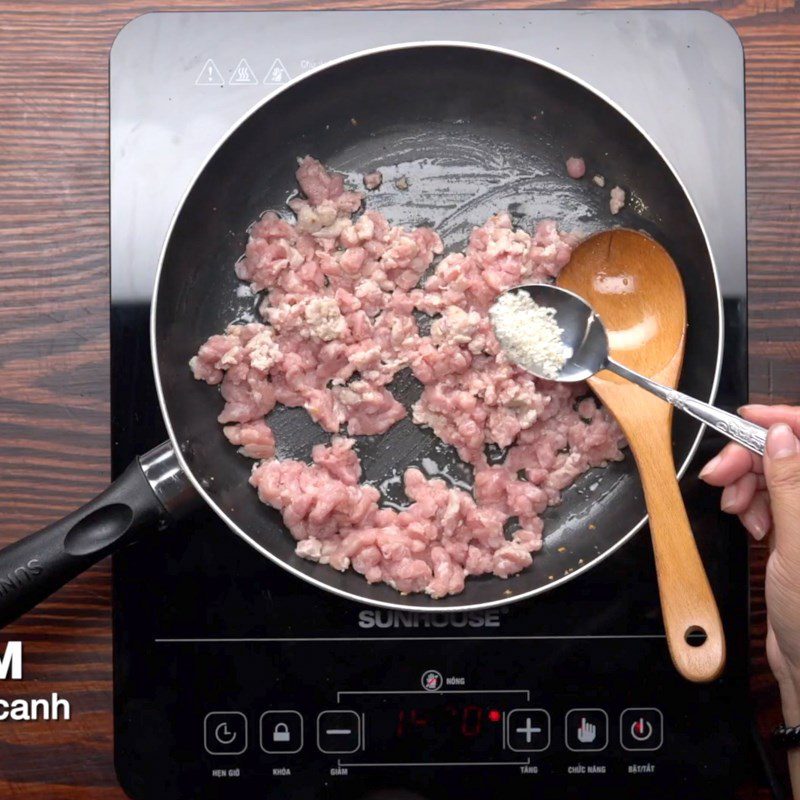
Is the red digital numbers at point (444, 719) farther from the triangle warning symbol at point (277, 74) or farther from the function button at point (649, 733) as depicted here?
the triangle warning symbol at point (277, 74)

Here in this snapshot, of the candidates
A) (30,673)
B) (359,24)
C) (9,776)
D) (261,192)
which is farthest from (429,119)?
(9,776)

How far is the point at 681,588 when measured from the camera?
1064 mm

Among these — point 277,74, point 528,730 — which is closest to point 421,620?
point 528,730

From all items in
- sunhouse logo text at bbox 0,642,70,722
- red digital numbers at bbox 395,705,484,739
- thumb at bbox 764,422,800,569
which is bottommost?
red digital numbers at bbox 395,705,484,739

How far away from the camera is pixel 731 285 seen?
1.21m

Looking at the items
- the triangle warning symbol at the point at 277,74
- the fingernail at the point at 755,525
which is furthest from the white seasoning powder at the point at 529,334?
the triangle warning symbol at the point at 277,74

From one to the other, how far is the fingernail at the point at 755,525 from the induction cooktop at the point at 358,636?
27mm

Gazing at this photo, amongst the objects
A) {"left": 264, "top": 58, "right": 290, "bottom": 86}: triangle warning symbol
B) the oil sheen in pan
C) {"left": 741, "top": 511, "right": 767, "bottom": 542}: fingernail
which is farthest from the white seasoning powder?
{"left": 264, "top": 58, "right": 290, "bottom": 86}: triangle warning symbol

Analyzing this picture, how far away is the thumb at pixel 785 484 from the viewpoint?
3.20ft

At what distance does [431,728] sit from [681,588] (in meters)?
0.43

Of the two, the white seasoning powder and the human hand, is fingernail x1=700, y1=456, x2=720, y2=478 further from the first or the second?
the white seasoning powder

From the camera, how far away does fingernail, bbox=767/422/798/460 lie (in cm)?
98

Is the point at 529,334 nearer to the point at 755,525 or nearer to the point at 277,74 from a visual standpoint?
the point at 755,525

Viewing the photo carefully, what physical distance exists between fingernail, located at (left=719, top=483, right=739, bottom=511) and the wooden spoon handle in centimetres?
13
